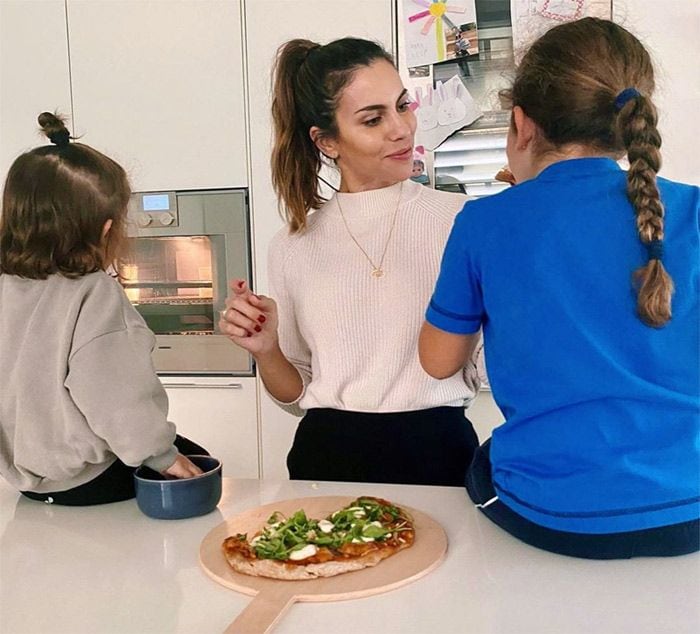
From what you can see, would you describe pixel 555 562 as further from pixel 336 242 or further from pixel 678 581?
pixel 336 242

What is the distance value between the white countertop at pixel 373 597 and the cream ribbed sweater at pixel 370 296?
1.07 ft

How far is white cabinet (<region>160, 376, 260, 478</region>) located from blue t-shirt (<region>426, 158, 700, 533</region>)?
1658 mm

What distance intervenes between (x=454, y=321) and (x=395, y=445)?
35cm

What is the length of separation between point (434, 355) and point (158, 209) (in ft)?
5.56

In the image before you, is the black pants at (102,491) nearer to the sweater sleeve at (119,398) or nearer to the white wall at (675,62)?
the sweater sleeve at (119,398)

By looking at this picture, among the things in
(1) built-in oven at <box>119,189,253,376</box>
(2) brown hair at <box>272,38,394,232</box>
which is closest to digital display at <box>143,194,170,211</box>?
(1) built-in oven at <box>119,189,253,376</box>

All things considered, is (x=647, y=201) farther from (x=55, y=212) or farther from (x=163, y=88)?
(x=163, y=88)

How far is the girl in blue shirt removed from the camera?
757mm

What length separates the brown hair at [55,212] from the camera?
3.46 ft

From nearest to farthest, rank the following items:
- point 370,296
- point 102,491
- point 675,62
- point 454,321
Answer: point 454,321 → point 102,491 → point 370,296 → point 675,62

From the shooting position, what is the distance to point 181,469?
1.00 m

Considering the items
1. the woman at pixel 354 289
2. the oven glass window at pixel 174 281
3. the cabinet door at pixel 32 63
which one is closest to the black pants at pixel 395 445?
the woman at pixel 354 289

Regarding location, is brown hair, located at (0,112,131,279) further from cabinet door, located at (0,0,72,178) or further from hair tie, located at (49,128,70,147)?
cabinet door, located at (0,0,72,178)

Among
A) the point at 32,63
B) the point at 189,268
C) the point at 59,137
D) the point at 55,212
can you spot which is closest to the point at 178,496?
the point at 55,212
